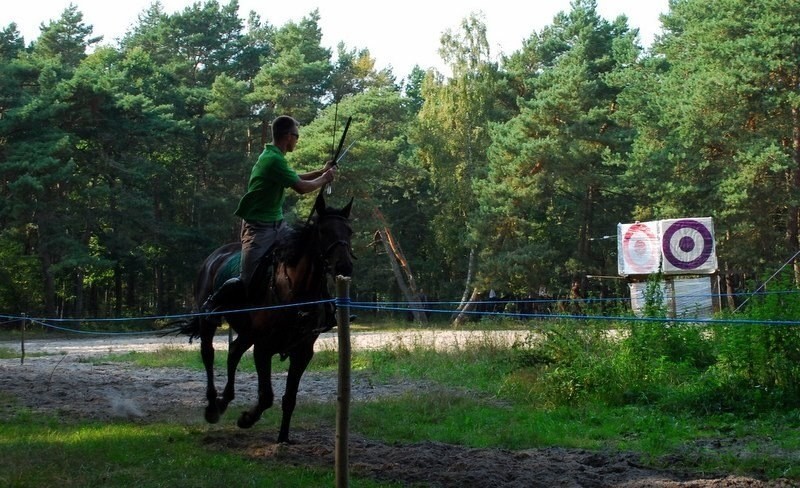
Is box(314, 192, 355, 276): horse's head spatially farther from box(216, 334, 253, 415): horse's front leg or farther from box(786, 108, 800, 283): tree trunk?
box(786, 108, 800, 283): tree trunk

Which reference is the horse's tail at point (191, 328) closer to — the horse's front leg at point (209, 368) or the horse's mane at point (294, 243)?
the horse's front leg at point (209, 368)

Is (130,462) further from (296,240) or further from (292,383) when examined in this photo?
(296,240)

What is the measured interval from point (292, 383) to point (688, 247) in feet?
62.3

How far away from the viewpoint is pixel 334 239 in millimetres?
8477

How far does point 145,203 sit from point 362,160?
12531 millimetres

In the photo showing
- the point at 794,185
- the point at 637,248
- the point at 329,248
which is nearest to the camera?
the point at 329,248

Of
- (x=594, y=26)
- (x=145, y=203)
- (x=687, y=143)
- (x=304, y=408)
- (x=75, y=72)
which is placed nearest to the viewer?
(x=304, y=408)

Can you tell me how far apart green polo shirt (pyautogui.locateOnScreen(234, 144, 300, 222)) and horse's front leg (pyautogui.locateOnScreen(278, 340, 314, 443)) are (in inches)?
59.4

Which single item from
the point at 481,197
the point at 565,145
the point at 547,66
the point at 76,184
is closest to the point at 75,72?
the point at 76,184

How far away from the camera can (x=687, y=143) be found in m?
39.8

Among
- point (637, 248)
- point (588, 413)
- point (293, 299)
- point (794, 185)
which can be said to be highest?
point (794, 185)

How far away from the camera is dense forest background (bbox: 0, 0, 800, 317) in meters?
38.6

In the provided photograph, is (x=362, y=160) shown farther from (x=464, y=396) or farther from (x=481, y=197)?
(x=464, y=396)

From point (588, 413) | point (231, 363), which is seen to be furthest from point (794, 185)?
point (231, 363)
